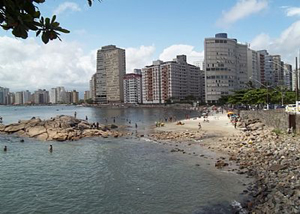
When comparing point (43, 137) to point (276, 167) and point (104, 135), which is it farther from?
point (276, 167)

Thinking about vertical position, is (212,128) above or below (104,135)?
above

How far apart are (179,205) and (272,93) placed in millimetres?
63987

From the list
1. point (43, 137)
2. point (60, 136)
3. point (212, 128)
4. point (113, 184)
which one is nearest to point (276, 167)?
point (113, 184)

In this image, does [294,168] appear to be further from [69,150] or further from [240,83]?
[240,83]

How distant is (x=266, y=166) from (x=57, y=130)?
4141 cm

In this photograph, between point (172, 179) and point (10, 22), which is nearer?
point (10, 22)

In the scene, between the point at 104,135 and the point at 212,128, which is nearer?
the point at 104,135

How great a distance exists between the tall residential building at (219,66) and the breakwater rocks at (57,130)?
380 ft

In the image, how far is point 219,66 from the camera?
536 feet

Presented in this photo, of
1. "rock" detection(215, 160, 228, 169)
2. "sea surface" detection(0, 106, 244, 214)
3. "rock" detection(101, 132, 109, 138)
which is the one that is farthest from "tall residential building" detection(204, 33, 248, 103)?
"rock" detection(215, 160, 228, 169)

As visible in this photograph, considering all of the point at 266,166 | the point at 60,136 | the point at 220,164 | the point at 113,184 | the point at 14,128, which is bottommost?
the point at 113,184

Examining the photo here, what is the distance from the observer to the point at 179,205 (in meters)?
18.4

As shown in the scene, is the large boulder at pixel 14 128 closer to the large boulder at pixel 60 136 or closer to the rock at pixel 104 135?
the large boulder at pixel 60 136

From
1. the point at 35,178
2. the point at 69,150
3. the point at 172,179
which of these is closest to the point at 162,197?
the point at 172,179
